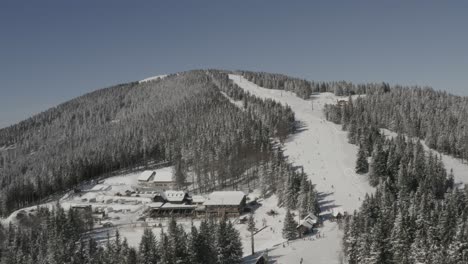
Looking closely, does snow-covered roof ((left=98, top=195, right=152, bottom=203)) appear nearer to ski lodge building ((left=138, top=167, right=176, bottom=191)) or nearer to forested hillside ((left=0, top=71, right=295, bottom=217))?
ski lodge building ((left=138, top=167, right=176, bottom=191))

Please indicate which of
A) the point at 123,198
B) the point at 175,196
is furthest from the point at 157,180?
the point at 175,196

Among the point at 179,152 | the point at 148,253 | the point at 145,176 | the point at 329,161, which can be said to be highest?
the point at 179,152

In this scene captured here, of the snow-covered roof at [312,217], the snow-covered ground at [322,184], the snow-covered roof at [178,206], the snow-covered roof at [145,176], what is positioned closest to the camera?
the snow-covered ground at [322,184]

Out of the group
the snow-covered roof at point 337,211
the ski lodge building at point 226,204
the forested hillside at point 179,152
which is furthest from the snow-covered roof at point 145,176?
the snow-covered roof at point 337,211

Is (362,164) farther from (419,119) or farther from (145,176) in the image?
(145,176)

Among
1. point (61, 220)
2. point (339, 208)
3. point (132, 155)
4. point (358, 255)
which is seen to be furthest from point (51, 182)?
point (358, 255)

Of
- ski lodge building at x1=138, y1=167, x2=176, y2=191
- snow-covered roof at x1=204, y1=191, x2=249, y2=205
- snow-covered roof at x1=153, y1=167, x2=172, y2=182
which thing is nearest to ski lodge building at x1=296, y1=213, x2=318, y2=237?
snow-covered roof at x1=204, y1=191, x2=249, y2=205

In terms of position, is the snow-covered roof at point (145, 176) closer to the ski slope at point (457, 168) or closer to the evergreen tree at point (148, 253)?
the evergreen tree at point (148, 253)
